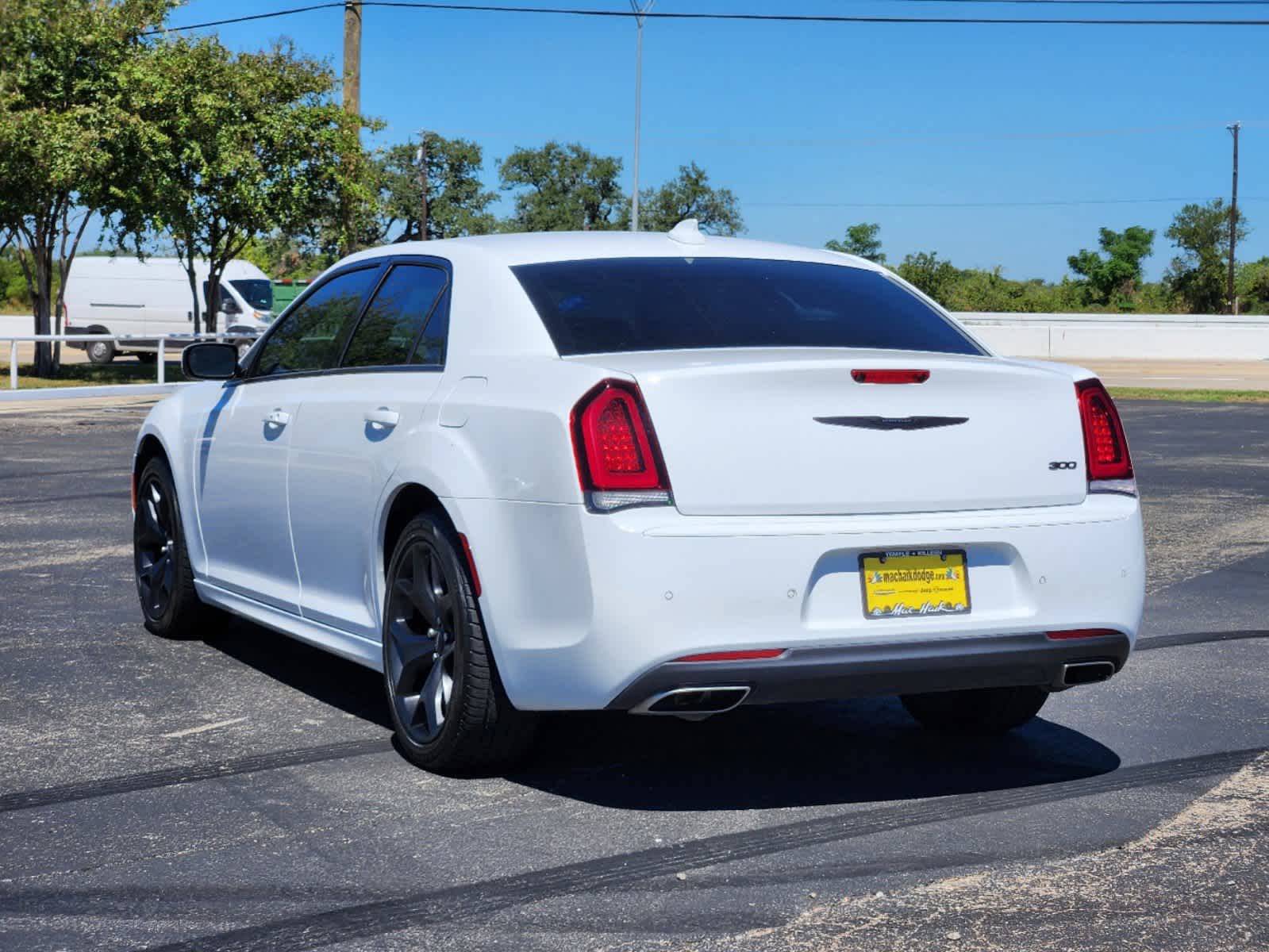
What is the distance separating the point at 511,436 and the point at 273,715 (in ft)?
6.04

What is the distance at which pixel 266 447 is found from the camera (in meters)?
6.46

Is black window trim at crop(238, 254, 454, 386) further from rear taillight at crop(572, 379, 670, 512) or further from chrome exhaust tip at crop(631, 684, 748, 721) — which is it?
chrome exhaust tip at crop(631, 684, 748, 721)

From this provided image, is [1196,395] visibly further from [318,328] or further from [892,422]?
[892,422]

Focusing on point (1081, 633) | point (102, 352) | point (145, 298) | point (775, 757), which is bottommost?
point (775, 757)

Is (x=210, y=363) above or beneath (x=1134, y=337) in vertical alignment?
beneath

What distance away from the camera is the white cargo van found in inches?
1566

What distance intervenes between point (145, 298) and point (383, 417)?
36.3 metres

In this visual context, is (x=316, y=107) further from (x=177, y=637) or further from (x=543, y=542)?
(x=543, y=542)

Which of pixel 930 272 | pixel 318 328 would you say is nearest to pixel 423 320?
pixel 318 328

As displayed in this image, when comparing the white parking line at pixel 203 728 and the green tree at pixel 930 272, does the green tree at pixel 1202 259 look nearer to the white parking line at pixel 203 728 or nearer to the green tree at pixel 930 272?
the green tree at pixel 930 272

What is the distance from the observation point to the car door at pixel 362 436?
552 centimetres

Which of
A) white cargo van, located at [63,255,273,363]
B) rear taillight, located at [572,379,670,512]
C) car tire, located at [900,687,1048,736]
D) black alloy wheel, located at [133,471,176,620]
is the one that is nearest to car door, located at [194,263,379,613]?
black alloy wheel, located at [133,471,176,620]

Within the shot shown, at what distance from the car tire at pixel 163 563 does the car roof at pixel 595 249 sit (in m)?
1.81

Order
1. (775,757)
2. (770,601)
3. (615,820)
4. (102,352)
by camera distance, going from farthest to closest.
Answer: (102,352), (775,757), (615,820), (770,601)
